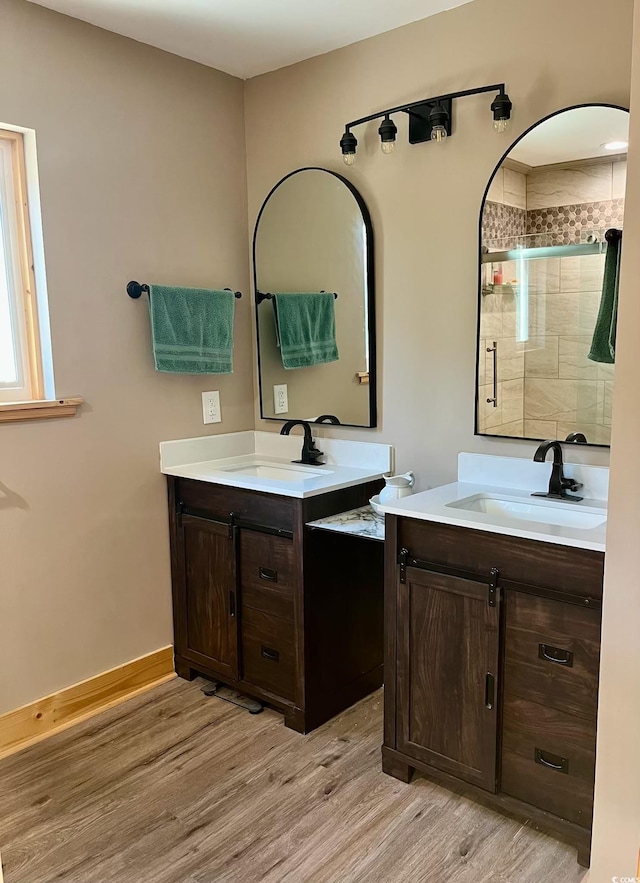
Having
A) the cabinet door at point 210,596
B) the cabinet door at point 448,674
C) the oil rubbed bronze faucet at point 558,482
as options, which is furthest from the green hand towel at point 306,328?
the cabinet door at point 448,674

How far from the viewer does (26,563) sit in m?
2.38

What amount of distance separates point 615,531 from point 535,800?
974 millimetres

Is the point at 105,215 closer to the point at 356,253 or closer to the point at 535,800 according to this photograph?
the point at 356,253

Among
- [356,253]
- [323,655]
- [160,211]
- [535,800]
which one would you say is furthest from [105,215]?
[535,800]

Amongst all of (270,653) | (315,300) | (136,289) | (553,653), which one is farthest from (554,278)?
(270,653)

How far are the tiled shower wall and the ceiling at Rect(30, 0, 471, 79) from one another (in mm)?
714

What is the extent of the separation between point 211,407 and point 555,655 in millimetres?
1711

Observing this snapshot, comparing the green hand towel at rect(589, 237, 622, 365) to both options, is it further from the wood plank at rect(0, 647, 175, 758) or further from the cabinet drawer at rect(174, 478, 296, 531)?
the wood plank at rect(0, 647, 175, 758)

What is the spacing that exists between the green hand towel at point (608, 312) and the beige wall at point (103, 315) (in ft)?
5.01

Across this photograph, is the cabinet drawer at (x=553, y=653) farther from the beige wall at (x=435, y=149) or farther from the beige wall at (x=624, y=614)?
the beige wall at (x=435, y=149)

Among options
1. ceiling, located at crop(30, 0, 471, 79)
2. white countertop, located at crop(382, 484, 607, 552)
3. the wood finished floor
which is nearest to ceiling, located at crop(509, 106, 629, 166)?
ceiling, located at crop(30, 0, 471, 79)

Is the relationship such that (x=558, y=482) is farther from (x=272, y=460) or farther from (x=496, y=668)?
(x=272, y=460)

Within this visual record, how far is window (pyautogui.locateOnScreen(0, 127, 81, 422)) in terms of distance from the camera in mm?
2332

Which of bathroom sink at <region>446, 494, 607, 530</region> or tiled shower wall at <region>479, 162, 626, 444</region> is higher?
tiled shower wall at <region>479, 162, 626, 444</region>
